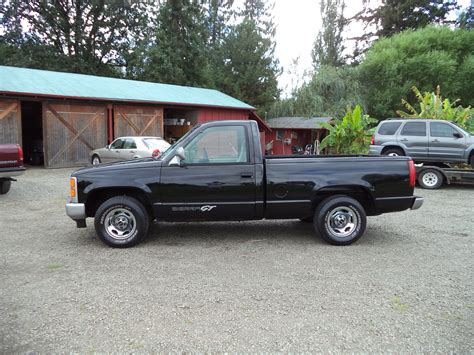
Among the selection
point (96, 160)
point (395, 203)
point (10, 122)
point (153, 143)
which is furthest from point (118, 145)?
point (395, 203)

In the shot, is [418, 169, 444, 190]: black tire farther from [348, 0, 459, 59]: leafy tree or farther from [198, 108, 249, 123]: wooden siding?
[348, 0, 459, 59]: leafy tree

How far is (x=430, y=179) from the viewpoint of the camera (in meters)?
12.4

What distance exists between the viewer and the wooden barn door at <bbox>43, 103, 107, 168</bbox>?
58.2 ft

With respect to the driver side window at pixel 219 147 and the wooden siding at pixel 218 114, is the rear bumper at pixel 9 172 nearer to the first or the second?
the driver side window at pixel 219 147

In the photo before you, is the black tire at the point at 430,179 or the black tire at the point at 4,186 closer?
the black tire at the point at 4,186

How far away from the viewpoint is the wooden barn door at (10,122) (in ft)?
53.4

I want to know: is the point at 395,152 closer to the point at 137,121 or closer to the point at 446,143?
the point at 446,143

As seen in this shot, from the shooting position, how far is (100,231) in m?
5.86

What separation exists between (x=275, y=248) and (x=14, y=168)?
7504 millimetres

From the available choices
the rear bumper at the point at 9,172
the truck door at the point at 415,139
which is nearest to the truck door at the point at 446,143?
the truck door at the point at 415,139

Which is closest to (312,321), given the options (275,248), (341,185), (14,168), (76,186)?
(275,248)

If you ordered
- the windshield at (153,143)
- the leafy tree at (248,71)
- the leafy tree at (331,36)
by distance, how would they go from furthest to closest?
the leafy tree at (331,36) → the leafy tree at (248,71) → the windshield at (153,143)

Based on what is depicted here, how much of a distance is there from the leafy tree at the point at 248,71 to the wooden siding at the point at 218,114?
9.31 m

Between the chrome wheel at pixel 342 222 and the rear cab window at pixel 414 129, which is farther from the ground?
the rear cab window at pixel 414 129
